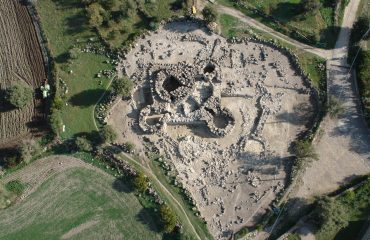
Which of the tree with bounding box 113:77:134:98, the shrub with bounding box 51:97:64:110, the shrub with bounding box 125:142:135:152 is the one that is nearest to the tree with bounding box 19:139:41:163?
the shrub with bounding box 51:97:64:110

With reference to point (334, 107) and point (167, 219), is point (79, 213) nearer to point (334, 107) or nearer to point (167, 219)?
point (167, 219)

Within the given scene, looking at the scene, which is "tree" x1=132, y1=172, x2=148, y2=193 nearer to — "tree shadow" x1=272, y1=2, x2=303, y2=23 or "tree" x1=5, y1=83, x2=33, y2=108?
"tree" x1=5, y1=83, x2=33, y2=108

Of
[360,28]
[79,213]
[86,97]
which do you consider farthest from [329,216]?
[86,97]

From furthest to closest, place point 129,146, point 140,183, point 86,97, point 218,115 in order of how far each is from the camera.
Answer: point 86,97 < point 218,115 < point 129,146 < point 140,183

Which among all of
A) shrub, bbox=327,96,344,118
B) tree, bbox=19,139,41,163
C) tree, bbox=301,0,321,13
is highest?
tree, bbox=301,0,321,13

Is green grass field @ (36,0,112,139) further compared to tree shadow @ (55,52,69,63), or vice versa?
tree shadow @ (55,52,69,63)

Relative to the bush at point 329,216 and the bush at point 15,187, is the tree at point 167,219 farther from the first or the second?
the bush at point 15,187

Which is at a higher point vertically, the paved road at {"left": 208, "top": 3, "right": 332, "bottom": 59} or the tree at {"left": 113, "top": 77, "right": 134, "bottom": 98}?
the paved road at {"left": 208, "top": 3, "right": 332, "bottom": 59}

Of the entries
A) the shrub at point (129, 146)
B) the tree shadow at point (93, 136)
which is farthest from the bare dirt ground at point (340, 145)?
the tree shadow at point (93, 136)
